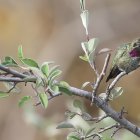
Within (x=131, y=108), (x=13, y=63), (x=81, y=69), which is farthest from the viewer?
(x=81, y=69)

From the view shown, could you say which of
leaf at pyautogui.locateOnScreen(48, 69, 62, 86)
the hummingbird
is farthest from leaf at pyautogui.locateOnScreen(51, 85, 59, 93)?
the hummingbird

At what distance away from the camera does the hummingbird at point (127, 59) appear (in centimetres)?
84

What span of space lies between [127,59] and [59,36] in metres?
2.49

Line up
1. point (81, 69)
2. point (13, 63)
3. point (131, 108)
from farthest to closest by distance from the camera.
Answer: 1. point (81, 69)
2. point (131, 108)
3. point (13, 63)

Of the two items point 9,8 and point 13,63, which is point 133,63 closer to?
point 13,63

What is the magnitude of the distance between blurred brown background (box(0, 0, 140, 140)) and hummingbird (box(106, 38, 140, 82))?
2.09 metres

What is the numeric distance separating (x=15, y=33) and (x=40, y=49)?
0.96 feet

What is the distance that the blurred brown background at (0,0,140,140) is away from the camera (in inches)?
125

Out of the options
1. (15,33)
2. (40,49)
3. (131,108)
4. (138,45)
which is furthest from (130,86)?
(138,45)

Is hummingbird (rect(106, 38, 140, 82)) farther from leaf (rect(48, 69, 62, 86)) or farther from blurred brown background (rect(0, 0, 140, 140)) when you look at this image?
blurred brown background (rect(0, 0, 140, 140))

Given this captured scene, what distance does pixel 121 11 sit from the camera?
3334 millimetres

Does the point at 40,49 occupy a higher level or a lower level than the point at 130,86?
higher

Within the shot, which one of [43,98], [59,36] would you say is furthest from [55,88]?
[59,36]

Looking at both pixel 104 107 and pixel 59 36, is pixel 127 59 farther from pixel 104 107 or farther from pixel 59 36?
pixel 59 36
